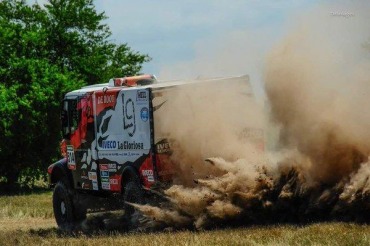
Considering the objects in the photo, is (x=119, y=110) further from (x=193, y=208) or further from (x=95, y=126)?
(x=193, y=208)

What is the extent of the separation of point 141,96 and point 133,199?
234 centimetres

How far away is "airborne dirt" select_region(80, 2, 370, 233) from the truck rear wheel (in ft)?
14.8

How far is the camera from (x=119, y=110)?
21.4 m

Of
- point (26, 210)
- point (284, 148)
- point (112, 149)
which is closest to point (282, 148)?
point (284, 148)

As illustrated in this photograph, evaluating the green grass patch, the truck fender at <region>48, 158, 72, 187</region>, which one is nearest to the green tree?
the green grass patch

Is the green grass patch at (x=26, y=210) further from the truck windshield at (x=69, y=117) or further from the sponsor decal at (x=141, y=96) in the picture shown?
the sponsor decal at (x=141, y=96)

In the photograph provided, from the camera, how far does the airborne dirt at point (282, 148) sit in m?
18.2

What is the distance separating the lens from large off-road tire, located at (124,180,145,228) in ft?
69.0

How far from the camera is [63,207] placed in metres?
25.4

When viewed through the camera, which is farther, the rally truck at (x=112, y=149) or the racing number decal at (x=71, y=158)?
the racing number decal at (x=71, y=158)

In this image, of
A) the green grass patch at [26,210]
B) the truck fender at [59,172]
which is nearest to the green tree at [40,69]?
the green grass patch at [26,210]

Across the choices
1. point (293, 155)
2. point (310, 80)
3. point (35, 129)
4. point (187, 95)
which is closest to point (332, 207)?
point (293, 155)

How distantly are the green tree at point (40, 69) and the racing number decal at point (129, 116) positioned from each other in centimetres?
2634

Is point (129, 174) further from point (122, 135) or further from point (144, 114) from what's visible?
point (144, 114)
